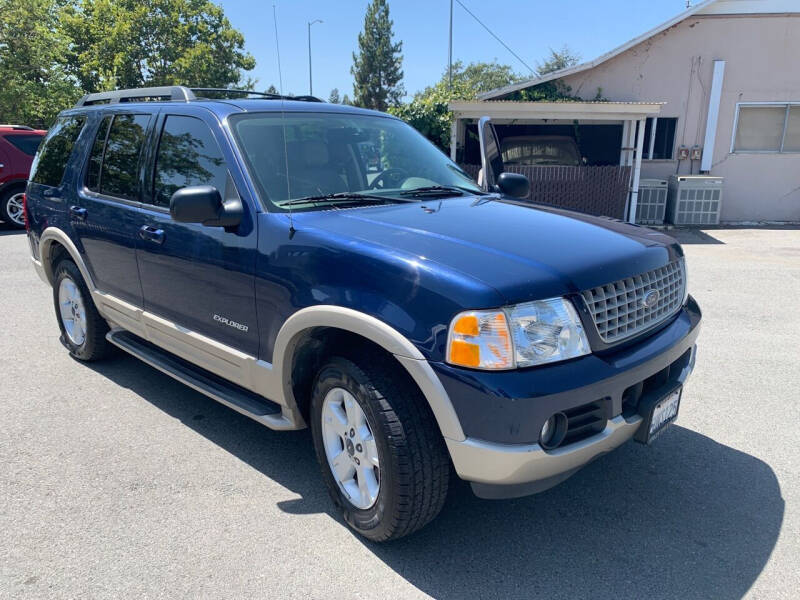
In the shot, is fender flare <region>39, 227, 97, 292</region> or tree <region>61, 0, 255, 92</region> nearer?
fender flare <region>39, 227, 97, 292</region>

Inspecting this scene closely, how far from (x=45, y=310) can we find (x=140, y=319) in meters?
3.41

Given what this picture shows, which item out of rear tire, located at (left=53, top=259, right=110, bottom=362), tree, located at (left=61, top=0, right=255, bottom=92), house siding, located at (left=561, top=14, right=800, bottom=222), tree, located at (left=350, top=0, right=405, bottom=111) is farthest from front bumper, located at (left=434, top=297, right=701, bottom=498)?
tree, located at (left=350, top=0, right=405, bottom=111)

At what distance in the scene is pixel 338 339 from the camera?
274 cm

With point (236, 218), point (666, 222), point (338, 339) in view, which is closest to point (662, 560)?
point (338, 339)

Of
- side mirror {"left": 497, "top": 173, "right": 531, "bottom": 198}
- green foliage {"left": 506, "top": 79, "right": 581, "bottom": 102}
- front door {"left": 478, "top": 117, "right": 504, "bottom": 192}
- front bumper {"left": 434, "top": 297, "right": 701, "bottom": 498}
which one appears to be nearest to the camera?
front bumper {"left": 434, "top": 297, "right": 701, "bottom": 498}

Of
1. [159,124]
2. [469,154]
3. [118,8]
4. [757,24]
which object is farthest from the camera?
[118,8]

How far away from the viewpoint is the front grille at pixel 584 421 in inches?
90.4

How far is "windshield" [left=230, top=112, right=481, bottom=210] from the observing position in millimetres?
3154

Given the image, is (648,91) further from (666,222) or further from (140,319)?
(140,319)

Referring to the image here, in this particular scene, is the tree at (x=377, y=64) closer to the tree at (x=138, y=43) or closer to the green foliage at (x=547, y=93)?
the tree at (x=138, y=43)

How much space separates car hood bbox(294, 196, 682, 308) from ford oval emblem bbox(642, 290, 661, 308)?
0.12 m

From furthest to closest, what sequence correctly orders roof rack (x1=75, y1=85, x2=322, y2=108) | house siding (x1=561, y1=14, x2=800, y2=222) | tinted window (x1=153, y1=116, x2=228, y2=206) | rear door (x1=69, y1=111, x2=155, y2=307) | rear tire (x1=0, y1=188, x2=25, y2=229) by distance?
house siding (x1=561, y1=14, x2=800, y2=222)
rear tire (x1=0, y1=188, x2=25, y2=229)
roof rack (x1=75, y1=85, x2=322, y2=108)
rear door (x1=69, y1=111, x2=155, y2=307)
tinted window (x1=153, y1=116, x2=228, y2=206)

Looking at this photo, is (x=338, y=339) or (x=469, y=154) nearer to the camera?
(x=338, y=339)

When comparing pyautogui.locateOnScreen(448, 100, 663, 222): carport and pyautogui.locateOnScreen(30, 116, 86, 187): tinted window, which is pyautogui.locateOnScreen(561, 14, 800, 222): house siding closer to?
pyautogui.locateOnScreen(448, 100, 663, 222): carport
